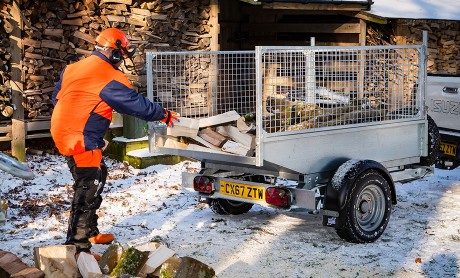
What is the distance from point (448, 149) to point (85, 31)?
6365 mm

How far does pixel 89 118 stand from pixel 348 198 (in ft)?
8.21

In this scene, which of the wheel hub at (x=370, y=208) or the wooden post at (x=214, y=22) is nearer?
the wheel hub at (x=370, y=208)

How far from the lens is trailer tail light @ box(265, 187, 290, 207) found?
695cm

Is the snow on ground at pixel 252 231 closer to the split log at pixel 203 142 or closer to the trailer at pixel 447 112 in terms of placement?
the trailer at pixel 447 112

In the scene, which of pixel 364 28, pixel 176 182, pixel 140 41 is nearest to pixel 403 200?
pixel 176 182

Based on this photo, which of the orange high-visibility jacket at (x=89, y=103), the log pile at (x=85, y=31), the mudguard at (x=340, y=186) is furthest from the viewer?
the log pile at (x=85, y=31)

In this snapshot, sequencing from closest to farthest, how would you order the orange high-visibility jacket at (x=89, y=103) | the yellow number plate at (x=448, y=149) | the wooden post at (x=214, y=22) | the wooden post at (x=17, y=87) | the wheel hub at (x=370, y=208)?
1. the orange high-visibility jacket at (x=89, y=103)
2. the wheel hub at (x=370, y=208)
3. the yellow number plate at (x=448, y=149)
4. the wooden post at (x=17, y=87)
5. the wooden post at (x=214, y=22)

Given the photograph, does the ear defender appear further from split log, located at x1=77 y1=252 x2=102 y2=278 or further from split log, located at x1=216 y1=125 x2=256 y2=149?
split log, located at x1=77 y1=252 x2=102 y2=278

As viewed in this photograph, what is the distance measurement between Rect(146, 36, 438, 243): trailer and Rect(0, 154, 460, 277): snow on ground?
1.20 feet

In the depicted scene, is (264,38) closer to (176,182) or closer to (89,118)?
(176,182)

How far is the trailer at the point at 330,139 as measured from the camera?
22.5ft

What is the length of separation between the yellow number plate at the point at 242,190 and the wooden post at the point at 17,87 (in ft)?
17.0

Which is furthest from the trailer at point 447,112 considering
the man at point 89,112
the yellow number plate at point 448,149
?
the man at point 89,112

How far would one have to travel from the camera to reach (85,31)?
1263 cm
